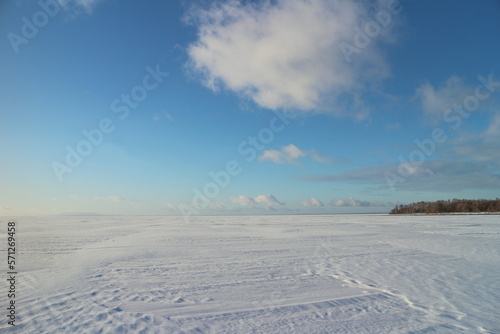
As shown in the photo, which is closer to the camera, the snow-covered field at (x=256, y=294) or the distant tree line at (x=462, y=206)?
the snow-covered field at (x=256, y=294)

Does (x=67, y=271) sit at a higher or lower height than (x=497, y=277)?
lower

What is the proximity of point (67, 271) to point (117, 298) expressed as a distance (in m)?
3.10

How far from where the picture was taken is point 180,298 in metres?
4.96

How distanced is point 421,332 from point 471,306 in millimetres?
1735

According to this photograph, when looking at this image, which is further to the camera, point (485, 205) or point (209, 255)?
point (485, 205)

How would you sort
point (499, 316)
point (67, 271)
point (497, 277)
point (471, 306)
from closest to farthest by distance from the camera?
1. point (499, 316)
2. point (471, 306)
3. point (497, 277)
4. point (67, 271)

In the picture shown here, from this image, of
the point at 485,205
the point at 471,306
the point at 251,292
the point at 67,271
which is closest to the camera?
the point at 471,306

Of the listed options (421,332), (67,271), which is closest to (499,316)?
(421,332)

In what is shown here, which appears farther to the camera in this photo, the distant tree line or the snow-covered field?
the distant tree line

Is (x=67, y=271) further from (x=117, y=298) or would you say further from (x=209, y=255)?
(x=209, y=255)

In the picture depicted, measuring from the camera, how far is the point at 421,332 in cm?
376

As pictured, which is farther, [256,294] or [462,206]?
[462,206]

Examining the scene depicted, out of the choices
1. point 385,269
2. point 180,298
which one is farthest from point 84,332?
point 385,269

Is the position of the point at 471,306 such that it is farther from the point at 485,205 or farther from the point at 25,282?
the point at 485,205
